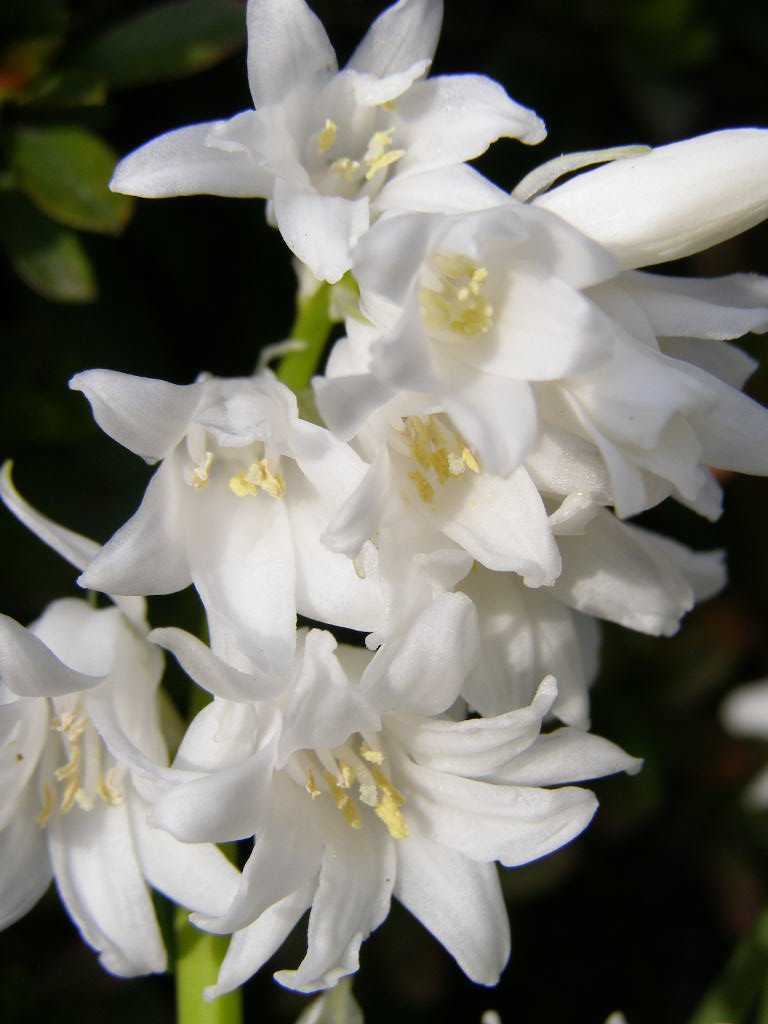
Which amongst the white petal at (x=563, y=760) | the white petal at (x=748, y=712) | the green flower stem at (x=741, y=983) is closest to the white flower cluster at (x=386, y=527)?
the white petal at (x=563, y=760)

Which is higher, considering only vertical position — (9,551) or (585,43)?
(585,43)

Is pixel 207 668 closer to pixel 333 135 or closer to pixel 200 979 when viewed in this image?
pixel 200 979

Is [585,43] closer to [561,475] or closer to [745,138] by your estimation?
[745,138]

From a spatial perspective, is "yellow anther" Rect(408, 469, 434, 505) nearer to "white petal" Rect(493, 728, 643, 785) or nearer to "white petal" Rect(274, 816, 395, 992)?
"white petal" Rect(493, 728, 643, 785)

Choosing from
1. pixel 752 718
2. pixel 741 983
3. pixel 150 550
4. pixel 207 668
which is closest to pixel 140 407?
pixel 150 550

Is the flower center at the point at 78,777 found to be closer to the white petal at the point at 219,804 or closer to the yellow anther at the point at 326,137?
the white petal at the point at 219,804

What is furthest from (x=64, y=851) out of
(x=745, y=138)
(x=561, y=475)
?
(x=745, y=138)
